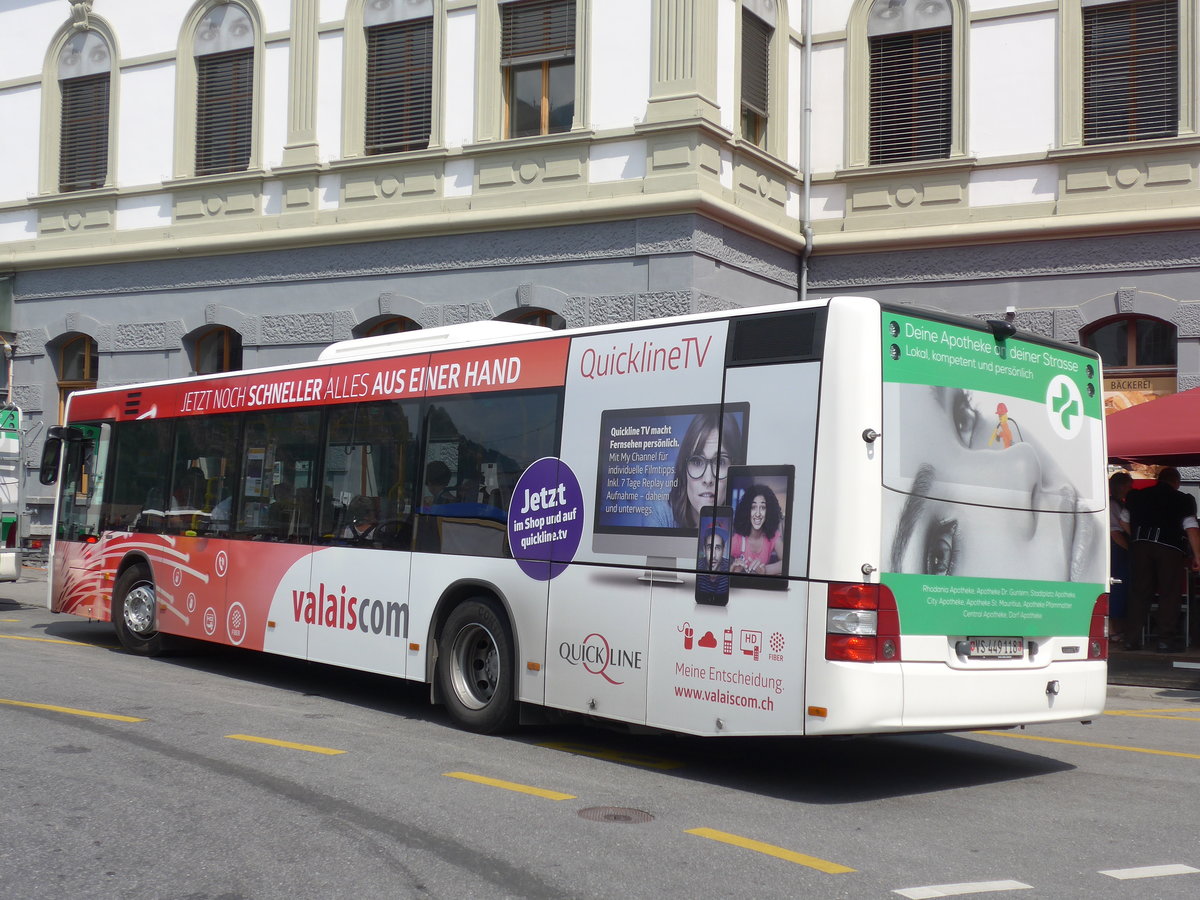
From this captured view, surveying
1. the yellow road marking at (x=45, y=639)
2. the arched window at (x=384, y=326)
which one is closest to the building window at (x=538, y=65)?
the arched window at (x=384, y=326)

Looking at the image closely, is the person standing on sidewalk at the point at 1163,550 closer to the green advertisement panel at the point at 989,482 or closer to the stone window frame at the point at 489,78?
the green advertisement panel at the point at 989,482

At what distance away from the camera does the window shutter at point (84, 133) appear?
21.9 m

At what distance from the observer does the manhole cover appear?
260 inches

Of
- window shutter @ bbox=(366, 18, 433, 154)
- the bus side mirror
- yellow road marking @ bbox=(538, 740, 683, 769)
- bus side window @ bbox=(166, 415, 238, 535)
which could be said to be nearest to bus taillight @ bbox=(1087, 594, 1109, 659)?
yellow road marking @ bbox=(538, 740, 683, 769)

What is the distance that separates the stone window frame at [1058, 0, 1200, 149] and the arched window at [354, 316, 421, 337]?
915cm

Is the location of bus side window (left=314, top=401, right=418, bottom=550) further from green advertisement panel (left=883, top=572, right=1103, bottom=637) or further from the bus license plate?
the bus license plate

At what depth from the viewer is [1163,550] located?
44.4 feet

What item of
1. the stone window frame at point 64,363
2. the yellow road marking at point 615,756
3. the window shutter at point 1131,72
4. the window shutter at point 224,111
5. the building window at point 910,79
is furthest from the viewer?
the stone window frame at point 64,363

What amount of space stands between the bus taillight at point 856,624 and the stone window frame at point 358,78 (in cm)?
1284

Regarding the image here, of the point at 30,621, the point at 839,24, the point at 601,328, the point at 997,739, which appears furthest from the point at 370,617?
the point at 839,24

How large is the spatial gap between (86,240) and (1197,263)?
16.6m

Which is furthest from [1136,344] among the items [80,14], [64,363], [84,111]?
[80,14]

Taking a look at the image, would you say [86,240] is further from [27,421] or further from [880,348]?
[880,348]

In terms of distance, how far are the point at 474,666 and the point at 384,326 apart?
10.6m
